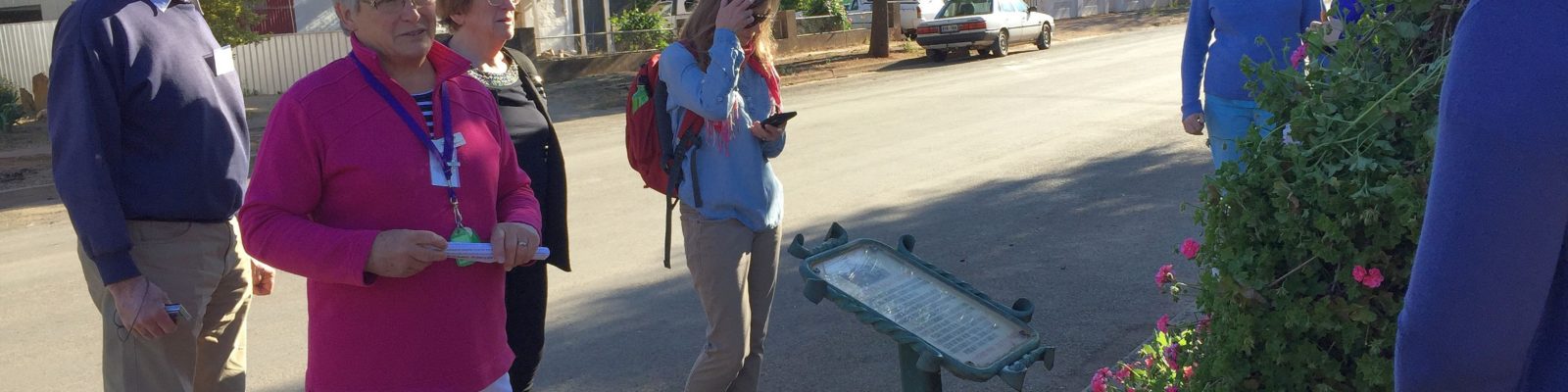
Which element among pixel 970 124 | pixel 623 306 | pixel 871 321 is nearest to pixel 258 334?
pixel 623 306

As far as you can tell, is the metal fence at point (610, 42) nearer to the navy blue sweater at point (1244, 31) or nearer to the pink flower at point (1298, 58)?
the navy blue sweater at point (1244, 31)

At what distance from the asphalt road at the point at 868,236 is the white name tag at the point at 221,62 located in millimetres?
2115

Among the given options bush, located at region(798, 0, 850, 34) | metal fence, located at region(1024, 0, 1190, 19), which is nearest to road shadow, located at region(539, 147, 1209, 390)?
bush, located at region(798, 0, 850, 34)

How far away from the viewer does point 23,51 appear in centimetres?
1873

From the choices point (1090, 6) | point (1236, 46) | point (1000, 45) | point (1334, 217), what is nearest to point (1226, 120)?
point (1236, 46)

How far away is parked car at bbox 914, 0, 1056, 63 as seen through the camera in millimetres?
24734

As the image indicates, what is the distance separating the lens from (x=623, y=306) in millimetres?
6297

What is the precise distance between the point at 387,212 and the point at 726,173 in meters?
1.37

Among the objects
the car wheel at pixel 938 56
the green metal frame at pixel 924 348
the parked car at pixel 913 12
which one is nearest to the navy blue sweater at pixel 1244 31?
the green metal frame at pixel 924 348

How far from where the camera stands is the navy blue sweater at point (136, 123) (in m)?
2.93

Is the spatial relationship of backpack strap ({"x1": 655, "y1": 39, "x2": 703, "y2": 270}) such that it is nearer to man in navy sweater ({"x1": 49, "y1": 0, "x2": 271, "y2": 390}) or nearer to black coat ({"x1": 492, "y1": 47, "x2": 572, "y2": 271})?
black coat ({"x1": 492, "y1": 47, "x2": 572, "y2": 271})

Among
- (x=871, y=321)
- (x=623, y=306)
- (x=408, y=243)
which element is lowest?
(x=623, y=306)

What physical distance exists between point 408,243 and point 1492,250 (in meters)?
1.86

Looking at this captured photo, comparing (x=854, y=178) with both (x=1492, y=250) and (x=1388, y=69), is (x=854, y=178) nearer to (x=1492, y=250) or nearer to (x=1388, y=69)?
(x=1388, y=69)
